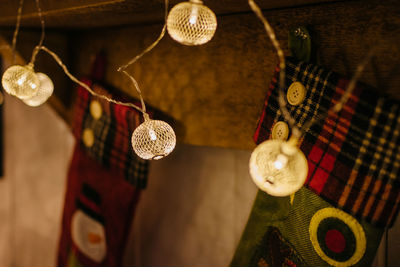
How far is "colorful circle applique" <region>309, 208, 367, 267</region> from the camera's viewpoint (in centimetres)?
58

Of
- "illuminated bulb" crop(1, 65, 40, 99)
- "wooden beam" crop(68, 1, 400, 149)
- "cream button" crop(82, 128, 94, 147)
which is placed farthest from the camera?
"cream button" crop(82, 128, 94, 147)

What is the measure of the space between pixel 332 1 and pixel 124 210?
2.35 ft

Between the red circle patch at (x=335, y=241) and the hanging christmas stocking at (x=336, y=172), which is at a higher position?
the hanging christmas stocking at (x=336, y=172)

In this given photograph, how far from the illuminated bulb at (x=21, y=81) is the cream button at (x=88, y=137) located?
13.4 inches

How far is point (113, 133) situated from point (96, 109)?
9cm

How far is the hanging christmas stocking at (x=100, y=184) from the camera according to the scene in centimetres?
95

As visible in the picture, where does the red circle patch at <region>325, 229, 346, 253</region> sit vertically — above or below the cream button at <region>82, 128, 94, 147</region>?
above

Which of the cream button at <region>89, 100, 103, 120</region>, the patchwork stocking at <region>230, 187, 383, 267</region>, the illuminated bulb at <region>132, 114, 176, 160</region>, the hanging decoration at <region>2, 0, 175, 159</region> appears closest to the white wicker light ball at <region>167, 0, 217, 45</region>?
the hanging decoration at <region>2, 0, 175, 159</region>

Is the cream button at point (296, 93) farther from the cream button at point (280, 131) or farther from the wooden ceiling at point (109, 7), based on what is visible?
the wooden ceiling at point (109, 7)

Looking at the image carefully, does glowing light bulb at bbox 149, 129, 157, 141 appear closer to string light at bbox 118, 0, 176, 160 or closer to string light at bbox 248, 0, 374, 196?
string light at bbox 118, 0, 176, 160

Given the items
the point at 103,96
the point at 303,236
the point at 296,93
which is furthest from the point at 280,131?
the point at 103,96

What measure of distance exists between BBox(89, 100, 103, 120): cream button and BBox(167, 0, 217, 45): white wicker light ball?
0.54 metres

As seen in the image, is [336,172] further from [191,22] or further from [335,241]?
[191,22]

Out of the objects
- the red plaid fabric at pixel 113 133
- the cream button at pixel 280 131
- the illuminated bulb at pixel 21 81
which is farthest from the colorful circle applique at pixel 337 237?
the illuminated bulb at pixel 21 81
